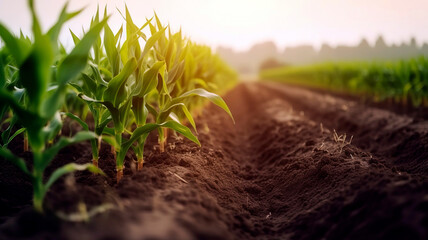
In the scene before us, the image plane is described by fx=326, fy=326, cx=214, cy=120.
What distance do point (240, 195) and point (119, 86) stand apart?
1.44m

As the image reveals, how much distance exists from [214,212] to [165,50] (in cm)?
185

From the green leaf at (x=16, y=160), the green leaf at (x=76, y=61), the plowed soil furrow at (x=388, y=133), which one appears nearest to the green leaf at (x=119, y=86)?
the green leaf at (x=76, y=61)

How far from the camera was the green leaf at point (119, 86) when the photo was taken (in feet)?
7.64

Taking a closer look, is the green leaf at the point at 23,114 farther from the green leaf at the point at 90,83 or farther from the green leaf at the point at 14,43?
the green leaf at the point at 90,83

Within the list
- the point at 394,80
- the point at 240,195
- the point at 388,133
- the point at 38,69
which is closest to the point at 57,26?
the point at 38,69

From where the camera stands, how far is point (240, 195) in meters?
2.97

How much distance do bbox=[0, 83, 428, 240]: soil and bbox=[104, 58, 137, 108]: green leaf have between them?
1.95ft

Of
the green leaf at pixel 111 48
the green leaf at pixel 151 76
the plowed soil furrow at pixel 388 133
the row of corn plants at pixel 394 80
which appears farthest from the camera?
the row of corn plants at pixel 394 80

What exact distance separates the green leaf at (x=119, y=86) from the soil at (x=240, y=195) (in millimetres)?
594

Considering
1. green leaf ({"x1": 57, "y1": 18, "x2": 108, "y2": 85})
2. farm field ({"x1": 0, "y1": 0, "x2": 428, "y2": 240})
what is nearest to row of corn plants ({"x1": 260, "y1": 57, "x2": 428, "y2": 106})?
farm field ({"x1": 0, "y1": 0, "x2": 428, "y2": 240})

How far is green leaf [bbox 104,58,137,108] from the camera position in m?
2.33

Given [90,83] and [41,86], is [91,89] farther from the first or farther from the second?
[41,86]

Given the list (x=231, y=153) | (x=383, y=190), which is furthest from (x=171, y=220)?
(x=231, y=153)

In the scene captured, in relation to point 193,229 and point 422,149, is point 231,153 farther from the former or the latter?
point 193,229
